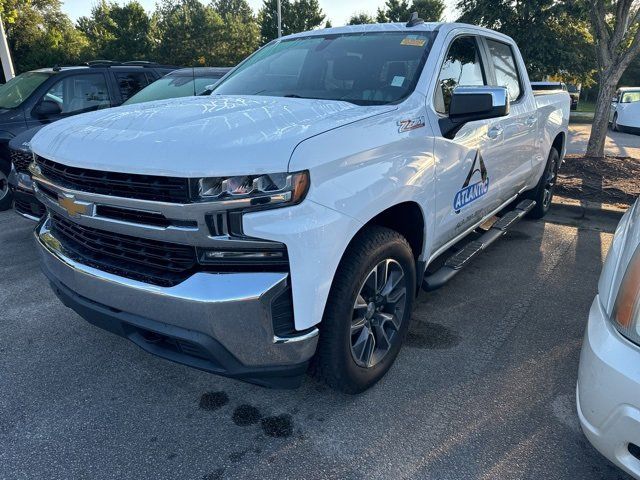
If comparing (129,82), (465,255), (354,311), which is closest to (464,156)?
(465,255)

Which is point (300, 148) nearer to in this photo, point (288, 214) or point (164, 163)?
point (288, 214)

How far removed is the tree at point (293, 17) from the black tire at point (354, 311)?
36.3m

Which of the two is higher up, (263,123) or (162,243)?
(263,123)

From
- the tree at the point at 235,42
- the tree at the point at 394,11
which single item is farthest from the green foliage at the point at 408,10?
the tree at the point at 235,42

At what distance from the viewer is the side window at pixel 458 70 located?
294 centimetres

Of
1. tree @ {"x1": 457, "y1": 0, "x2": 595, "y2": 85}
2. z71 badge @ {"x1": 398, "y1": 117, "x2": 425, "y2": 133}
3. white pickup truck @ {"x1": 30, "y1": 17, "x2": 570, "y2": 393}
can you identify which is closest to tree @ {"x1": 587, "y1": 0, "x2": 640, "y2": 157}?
white pickup truck @ {"x1": 30, "y1": 17, "x2": 570, "y2": 393}

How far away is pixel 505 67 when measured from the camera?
13.6ft

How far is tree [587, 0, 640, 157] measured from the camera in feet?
24.6

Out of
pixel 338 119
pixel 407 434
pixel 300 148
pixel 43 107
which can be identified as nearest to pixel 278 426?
pixel 407 434

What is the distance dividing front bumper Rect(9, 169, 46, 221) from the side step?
3.67 m

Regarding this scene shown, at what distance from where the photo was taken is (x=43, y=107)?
6031 millimetres

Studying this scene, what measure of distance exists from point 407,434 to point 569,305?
2010mm

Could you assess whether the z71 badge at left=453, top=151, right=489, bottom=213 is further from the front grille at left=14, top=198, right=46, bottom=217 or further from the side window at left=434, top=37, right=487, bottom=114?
the front grille at left=14, top=198, right=46, bottom=217

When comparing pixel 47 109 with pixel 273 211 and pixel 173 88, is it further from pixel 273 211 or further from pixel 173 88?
pixel 273 211
